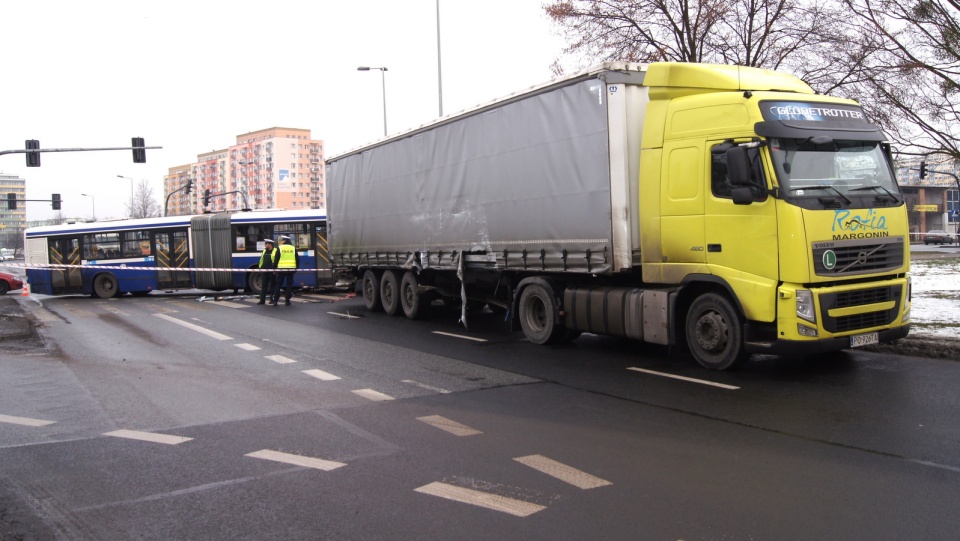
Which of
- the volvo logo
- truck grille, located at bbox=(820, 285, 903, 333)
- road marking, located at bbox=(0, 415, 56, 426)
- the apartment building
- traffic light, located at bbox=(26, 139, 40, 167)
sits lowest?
road marking, located at bbox=(0, 415, 56, 426)

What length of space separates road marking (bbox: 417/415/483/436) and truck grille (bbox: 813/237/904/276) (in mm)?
4159

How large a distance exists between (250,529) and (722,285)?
615 centimetres

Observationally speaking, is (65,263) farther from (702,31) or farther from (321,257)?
(702,31)

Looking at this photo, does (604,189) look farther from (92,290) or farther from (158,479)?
(92,290)

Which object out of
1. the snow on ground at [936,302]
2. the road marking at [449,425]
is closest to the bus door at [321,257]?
the snow on ground at [936,302]

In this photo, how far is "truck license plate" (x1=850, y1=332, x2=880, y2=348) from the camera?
27.1 ft

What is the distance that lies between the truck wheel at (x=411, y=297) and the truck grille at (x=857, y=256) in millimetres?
8885

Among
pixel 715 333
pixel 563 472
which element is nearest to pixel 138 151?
pixel 715 333

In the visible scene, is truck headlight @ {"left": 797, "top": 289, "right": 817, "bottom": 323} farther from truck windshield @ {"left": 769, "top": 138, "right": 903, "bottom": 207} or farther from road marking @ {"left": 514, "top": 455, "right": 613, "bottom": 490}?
road marking @ {"left": 514, "top": 455, "right": 613, "bottom": 490}

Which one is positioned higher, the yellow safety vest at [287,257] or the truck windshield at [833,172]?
the truck windshield at [833,172]

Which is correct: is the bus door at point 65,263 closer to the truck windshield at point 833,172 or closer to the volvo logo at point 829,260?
the truck windshield at point 833,172

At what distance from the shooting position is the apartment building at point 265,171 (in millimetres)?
134125

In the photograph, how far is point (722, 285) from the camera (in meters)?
8.72

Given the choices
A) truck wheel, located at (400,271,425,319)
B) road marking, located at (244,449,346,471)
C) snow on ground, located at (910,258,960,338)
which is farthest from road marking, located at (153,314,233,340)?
snow on ground, located at (910,258,960,338)
